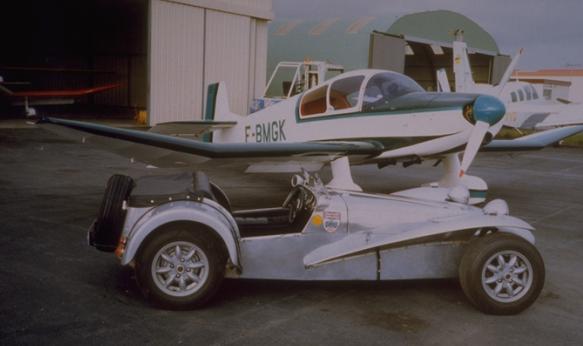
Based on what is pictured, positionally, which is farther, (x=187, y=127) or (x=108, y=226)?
(x=187, y=127)

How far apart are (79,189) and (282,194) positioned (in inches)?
145

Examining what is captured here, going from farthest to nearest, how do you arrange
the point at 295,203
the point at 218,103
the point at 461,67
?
the point at 461,67, the point at 218,103, the point at 295,203

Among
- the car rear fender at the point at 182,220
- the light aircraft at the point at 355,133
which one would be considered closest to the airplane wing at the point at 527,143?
the light aircraft at the point at 355,133

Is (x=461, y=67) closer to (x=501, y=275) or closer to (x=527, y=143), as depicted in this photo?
(x=527, y=143)

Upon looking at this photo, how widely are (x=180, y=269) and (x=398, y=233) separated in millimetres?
1845

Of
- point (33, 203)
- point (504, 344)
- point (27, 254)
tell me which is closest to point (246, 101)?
point (33, 203)

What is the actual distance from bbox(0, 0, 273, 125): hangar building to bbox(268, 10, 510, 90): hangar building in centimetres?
916

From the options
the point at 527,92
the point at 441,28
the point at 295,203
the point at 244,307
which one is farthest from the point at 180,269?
the point at 441,28

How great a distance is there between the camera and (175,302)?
172 inches

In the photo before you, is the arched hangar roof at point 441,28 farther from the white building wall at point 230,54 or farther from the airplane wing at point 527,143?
the airplane wing at point 527,143

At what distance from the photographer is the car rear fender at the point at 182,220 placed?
171 inches

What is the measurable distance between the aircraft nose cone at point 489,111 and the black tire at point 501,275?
2899 mm

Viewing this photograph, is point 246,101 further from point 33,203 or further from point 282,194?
point 33,203

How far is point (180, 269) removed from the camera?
441cm
